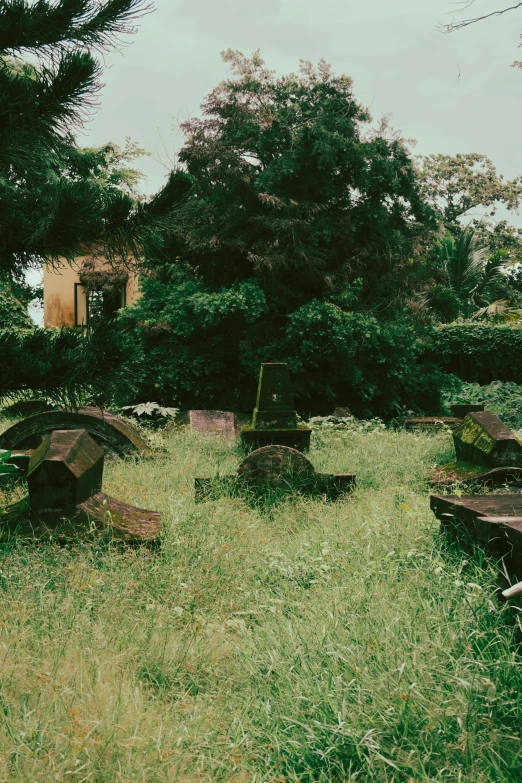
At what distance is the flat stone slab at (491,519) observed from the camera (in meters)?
2.89

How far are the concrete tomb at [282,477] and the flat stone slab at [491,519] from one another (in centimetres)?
226

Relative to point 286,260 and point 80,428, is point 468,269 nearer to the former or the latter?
point 286,260

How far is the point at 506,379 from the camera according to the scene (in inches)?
651

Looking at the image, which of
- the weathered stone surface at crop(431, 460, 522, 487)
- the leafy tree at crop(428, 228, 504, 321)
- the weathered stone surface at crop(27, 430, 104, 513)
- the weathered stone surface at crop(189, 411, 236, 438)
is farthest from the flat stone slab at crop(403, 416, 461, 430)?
the leafy tree at crop(428, 228, 504, 321)

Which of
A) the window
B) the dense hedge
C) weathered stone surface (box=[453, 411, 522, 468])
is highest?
the window

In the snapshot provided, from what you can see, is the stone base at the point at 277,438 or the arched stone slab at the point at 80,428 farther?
the stone base at the point at 277,438

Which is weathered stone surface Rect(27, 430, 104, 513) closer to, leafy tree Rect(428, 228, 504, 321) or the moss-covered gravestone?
the moss-covered gravestone

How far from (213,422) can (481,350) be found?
8423 millimetres

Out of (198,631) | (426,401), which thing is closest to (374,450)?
(198,631)

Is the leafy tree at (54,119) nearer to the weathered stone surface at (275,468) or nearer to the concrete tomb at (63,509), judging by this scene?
the concrete tomb at (63,509)

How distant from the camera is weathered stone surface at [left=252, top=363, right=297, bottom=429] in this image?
7816 millimetres

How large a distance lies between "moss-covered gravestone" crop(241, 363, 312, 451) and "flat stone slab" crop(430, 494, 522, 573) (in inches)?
151

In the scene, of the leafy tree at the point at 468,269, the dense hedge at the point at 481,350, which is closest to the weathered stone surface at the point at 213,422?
the dense hedge at the point at 481,350

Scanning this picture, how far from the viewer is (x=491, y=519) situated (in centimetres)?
311
